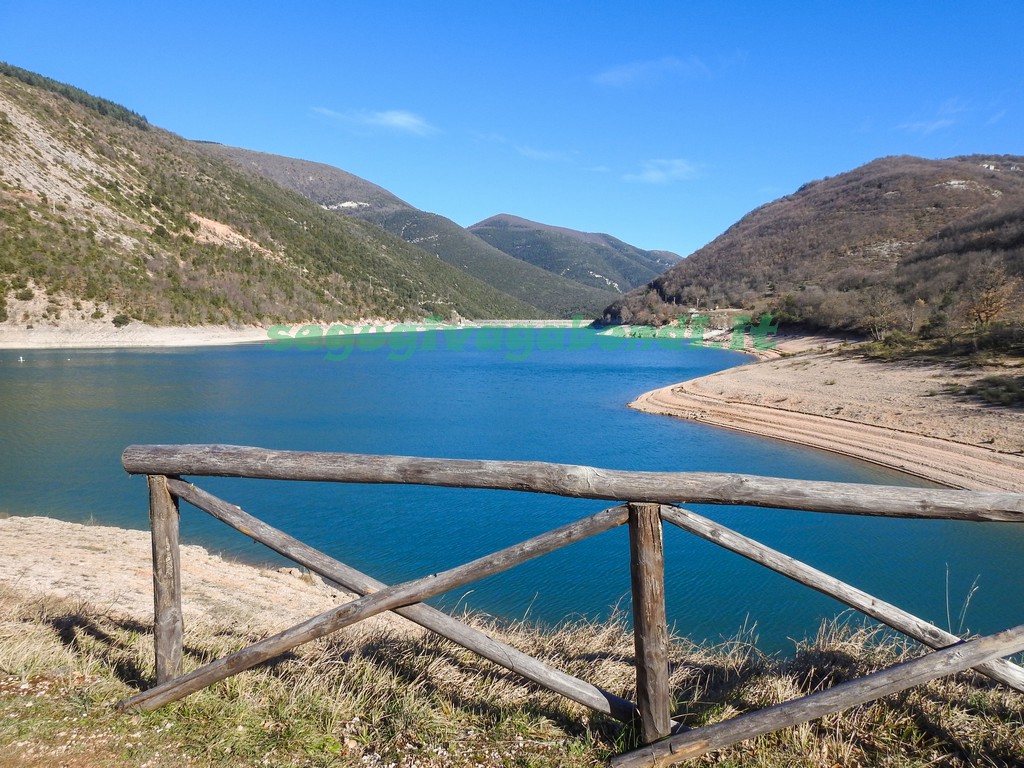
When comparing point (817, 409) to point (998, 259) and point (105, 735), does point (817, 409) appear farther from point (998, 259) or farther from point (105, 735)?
point (998, 259)

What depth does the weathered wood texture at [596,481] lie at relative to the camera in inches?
97.8

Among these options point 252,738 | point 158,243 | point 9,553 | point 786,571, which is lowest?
point 9,553

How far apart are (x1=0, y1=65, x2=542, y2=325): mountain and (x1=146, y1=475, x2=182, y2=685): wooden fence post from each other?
185 feet

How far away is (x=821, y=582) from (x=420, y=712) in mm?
2087

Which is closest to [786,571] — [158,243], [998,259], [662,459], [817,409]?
[662,459]

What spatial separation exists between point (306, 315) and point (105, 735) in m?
79.3

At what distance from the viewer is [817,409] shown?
73.2ft

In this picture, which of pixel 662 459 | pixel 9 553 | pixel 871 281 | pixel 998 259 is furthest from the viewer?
pixel 871 281

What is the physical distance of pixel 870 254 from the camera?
254ft

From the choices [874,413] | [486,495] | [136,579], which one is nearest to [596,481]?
[136,579]

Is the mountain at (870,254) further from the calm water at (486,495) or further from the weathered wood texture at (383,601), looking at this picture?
the weathered wood texture at (383,601)

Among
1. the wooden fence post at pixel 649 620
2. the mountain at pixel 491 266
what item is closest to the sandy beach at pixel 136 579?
the wooden fence post at pixel 649 620

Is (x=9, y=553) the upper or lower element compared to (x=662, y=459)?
upper

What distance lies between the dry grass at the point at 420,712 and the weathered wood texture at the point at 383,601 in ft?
0.41
